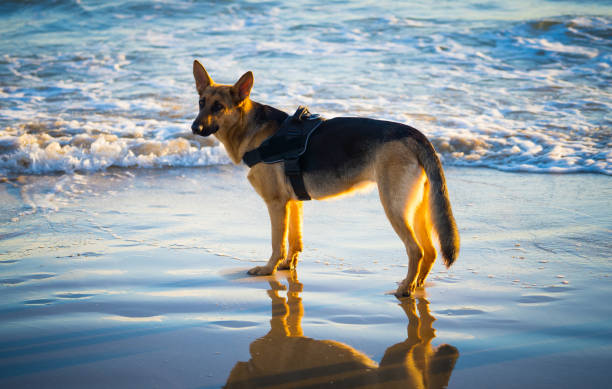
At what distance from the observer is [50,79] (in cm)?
1586

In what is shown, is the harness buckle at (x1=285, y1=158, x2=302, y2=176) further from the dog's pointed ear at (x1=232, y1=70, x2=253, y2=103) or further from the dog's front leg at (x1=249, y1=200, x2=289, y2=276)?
the dog's pointed ear at (x1=232, y1=70, x2=253, y2=103)

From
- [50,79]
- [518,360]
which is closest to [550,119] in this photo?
[518,360]

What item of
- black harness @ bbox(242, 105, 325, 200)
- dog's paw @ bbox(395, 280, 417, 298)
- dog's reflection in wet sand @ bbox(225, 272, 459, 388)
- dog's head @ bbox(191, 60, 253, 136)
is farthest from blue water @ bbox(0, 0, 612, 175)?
dog's reflection in wet sand @ bbox(225, 272, 459, 388)

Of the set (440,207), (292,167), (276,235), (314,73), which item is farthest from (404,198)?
(314,73)

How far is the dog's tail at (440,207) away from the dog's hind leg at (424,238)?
0.27 m

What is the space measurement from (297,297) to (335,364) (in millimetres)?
1267

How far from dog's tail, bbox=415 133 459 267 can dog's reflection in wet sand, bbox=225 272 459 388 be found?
663mm

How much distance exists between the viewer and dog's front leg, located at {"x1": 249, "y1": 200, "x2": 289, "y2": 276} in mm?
5168

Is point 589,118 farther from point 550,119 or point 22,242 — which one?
point 22,242

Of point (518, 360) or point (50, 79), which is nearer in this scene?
point (518, 360)

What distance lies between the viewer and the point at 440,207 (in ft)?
14.5

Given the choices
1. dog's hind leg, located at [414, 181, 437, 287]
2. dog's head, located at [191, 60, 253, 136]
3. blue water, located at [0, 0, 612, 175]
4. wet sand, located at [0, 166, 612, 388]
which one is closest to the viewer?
wet sand, located at [0, 166, 612, 388]

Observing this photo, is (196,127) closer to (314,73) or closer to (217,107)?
(217,107)

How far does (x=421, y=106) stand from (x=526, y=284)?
28.3 feet
